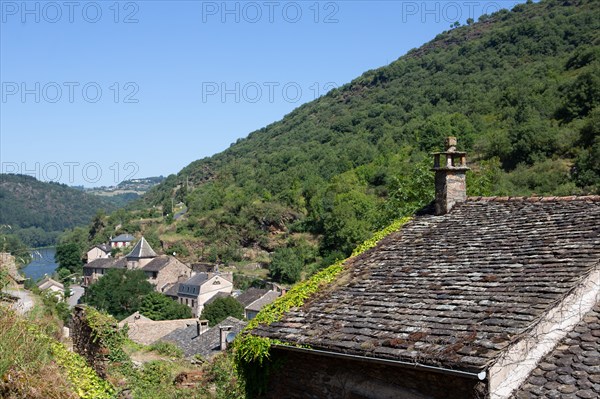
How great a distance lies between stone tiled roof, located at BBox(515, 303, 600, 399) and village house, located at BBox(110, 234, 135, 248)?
102 metres

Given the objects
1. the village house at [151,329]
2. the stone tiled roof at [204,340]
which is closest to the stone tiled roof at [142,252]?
the village house at [151,329]

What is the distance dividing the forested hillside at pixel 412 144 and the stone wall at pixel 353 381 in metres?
15.0

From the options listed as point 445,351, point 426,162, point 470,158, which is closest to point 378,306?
point 445,351

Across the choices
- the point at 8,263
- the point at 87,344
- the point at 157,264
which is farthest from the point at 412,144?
the point at 8,263

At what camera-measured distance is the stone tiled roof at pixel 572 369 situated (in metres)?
5.48

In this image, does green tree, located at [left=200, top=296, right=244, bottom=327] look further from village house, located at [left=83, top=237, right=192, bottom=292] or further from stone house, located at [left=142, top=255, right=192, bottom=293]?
stone house, located at [left=142, top=255, right=192, bottom=293]

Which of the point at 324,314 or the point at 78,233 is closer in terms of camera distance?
the point at 324,314

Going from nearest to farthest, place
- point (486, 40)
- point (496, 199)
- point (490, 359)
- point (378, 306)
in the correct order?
1. point (490, 359)
2. point (378, 306)
3. point (496, 199)
4. point (486, 40)

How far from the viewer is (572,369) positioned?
5781mm

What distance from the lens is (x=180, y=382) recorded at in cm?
1393

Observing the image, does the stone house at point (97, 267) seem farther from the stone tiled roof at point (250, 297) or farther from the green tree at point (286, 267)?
the stone tiled roof at point (250, 297)

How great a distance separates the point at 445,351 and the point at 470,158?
59.2 meters

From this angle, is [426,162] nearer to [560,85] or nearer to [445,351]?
[445,351]

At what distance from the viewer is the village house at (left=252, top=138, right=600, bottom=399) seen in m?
5.80
